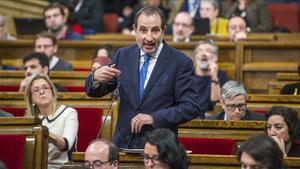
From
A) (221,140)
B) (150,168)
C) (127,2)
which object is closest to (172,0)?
(127,2)

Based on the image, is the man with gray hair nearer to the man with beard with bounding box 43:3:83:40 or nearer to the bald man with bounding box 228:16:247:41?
the bald man with bounding box 228:16:247:41

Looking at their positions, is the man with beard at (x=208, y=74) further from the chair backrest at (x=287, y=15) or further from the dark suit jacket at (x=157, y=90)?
the chair backrest at (x=287, y=15)

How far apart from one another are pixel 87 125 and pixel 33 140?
1.04m

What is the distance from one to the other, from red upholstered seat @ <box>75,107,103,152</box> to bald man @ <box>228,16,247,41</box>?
297 cm

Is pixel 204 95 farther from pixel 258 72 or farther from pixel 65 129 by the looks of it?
pixel 65 129

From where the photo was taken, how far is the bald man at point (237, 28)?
9484mm

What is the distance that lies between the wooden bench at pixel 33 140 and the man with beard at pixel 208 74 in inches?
92.6

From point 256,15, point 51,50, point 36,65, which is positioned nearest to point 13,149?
point 36,65

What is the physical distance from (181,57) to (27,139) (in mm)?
1146

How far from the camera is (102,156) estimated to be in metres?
4.80

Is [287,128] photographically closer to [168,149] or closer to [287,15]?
[168,149]

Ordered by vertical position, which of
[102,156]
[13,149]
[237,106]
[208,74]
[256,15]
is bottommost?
[13,149]

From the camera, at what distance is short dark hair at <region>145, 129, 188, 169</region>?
14.8 feet

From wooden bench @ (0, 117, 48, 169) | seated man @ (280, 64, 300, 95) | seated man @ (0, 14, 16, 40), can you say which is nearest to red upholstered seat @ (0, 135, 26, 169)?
wooden bench @ (0, 117, 48, 169)
